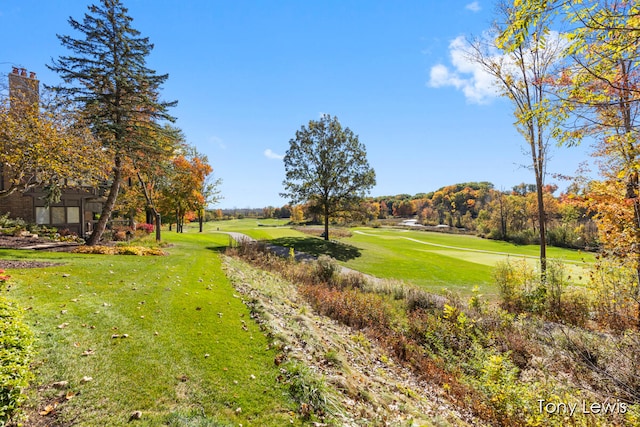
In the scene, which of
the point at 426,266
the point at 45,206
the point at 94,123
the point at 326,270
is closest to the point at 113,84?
the point at 94,123

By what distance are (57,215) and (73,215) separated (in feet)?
2.90

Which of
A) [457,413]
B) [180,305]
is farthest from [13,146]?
[457,413]

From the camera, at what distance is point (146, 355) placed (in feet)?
15.2

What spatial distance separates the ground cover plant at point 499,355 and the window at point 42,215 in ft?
61.5

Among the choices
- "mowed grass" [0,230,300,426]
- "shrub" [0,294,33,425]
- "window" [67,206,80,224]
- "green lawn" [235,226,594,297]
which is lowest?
"green lawn" [235,226,594,297]

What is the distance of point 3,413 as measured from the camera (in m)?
2.91

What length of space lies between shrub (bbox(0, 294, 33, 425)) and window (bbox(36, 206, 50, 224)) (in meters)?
20.2

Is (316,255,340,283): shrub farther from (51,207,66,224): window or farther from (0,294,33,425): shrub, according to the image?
(51,207,66,224): window

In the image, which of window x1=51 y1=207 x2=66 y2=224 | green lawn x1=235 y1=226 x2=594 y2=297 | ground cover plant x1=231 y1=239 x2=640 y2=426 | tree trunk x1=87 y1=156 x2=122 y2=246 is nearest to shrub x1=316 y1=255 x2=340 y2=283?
ground cover plant x1=231 y1=239 x2=640 y2=426

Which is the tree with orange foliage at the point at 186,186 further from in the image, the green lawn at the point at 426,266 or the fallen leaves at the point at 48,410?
the fallen leaves at the point at 48,410

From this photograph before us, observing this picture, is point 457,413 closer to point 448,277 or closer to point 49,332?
point 49,332

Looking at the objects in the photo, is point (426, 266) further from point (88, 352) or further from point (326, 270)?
point (88, 352)

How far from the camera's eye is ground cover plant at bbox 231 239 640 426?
4930mm

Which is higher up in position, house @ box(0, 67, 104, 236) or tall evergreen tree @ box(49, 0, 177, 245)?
tall evergreen tree @ box(49, 0, 177, 245)
